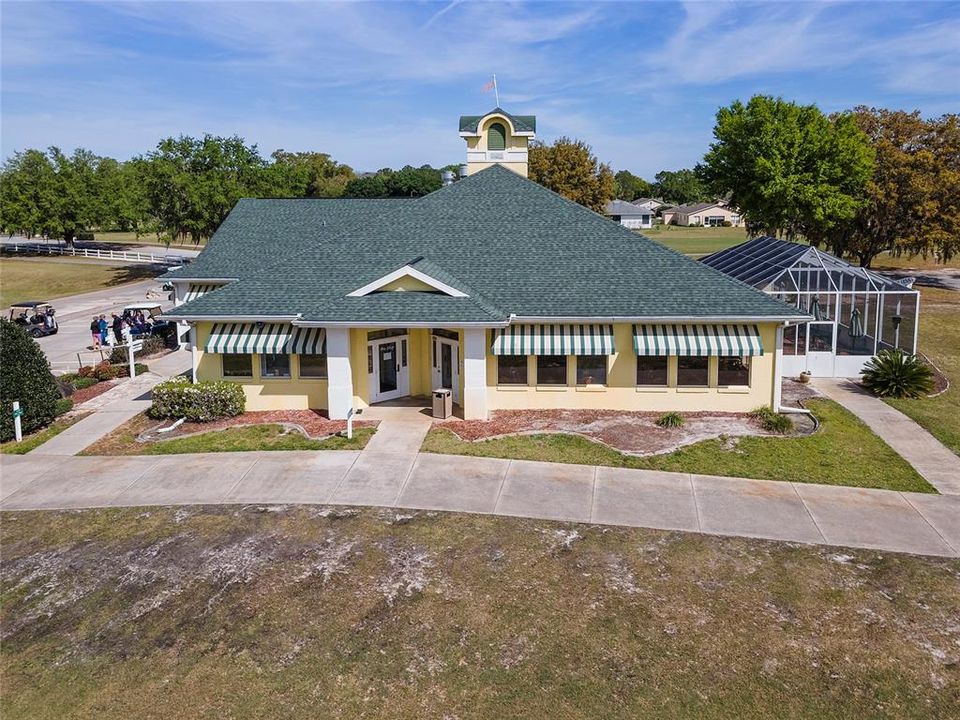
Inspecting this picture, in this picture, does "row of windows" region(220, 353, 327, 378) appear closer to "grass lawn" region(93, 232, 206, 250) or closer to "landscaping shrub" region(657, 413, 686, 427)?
"landscaping shrub" region(657, 413, 686, 427)

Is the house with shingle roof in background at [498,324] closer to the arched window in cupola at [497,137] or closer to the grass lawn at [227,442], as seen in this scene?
the grass lawn at [227,442]

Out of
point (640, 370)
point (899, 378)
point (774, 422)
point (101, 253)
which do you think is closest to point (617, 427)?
point (640, 370)

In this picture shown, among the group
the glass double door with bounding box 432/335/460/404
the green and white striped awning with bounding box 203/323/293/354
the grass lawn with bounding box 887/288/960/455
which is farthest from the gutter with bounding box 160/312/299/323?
the grass lawn with bounding box 887/288/960/455

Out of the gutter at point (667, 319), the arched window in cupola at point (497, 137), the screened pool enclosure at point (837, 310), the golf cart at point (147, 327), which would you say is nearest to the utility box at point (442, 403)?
the gutter at point (667, 319)

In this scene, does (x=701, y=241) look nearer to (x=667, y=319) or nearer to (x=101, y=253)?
(x=101, y=253)

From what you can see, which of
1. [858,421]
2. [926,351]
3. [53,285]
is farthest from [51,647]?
[53,285]

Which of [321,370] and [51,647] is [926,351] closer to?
[321,370]
